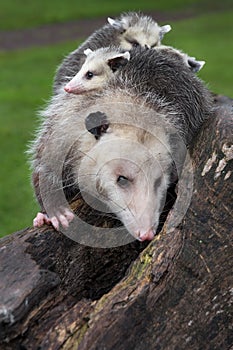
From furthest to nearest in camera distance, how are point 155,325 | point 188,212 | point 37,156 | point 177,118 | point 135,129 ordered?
1. point 37,156
2. point 177,118
3. point 135,129
4. point 188,212
5. point 155,325

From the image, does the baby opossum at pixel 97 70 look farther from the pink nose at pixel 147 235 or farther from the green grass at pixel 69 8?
the green grass at pixel 69 8

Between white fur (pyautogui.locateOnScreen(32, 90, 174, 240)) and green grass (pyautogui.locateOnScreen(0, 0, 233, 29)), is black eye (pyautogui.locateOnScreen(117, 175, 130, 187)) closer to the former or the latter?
white fur (pyautogui.locateOnScreen(32, 90, 174, 240))

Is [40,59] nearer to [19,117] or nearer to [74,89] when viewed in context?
[19,117]

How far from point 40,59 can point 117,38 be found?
10089 mm

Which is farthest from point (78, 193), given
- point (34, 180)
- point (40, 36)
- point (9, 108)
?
point (40, 36)

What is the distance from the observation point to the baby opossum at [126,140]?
2412 millimetres

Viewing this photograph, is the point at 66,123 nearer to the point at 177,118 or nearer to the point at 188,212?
the point at 177,118

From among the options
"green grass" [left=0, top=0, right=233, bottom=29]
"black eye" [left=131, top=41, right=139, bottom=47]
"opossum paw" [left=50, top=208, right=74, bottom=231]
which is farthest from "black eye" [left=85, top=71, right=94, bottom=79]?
"green grass" [left=0, top=0, right=233, bottom=29]

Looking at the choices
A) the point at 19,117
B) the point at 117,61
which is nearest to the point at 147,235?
the point at 117,61

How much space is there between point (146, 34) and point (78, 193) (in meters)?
2.37

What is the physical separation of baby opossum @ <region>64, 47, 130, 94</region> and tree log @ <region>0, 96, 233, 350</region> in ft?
3.03

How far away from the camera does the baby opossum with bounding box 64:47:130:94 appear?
313cm

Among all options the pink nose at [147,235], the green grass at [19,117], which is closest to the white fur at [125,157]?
the pink nose at [147,235]

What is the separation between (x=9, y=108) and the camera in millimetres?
10453
